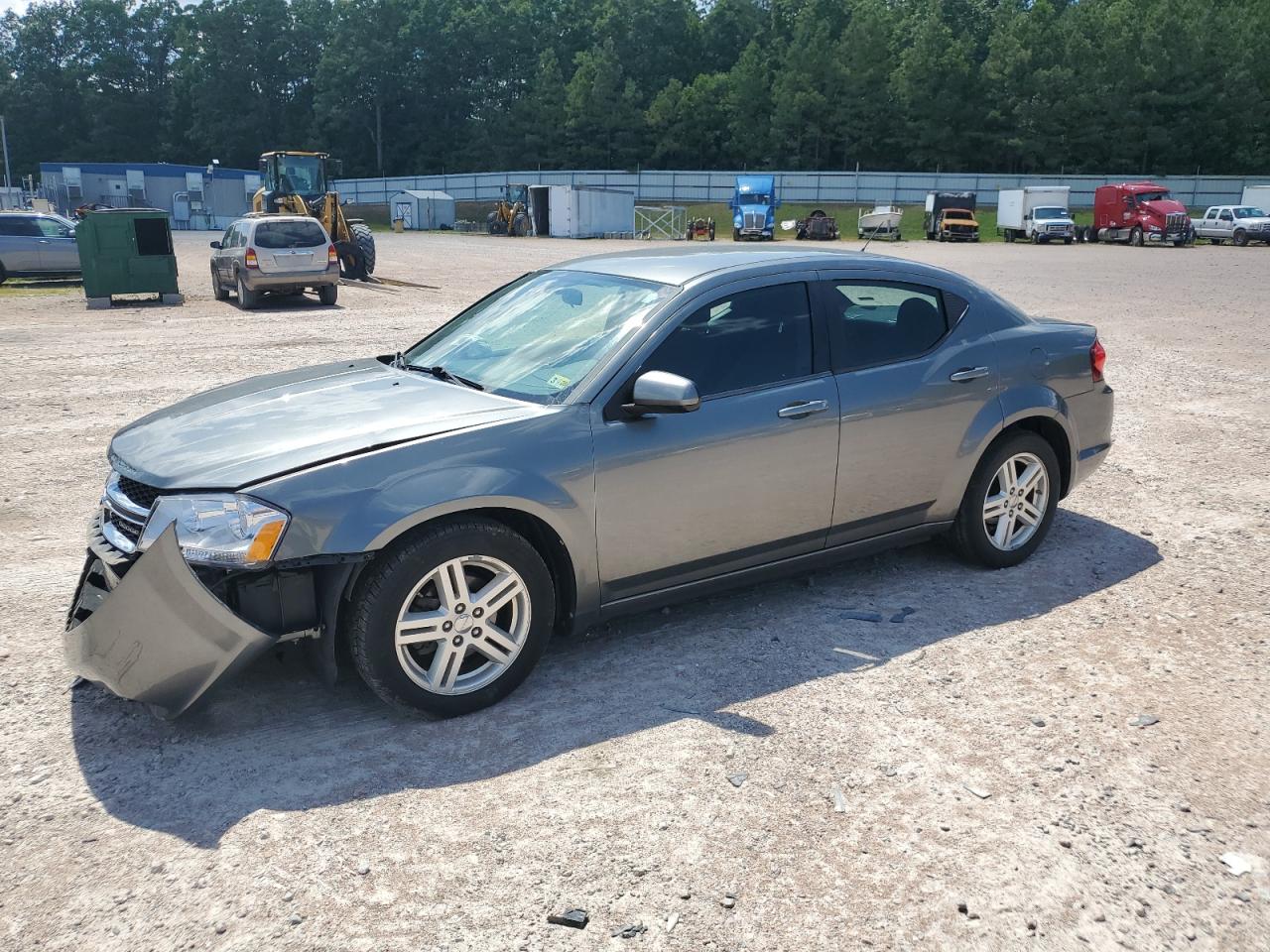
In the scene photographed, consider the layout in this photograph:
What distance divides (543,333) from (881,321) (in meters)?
1.63

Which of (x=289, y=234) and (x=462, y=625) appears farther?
(x=289, y=234)

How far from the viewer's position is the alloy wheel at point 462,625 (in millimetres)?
3729

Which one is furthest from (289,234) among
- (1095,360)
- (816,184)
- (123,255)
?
(816,184)

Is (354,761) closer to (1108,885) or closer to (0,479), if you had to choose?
(1108,885)

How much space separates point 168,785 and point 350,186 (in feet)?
292

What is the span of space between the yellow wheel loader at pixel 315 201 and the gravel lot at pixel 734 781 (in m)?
19.6

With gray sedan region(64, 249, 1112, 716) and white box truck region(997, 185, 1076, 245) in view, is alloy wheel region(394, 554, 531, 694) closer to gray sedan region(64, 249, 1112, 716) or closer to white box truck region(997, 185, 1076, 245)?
gray sedan region(64, 249, 1112, 716)

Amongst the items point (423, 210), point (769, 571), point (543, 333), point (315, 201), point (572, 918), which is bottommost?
point (572, 918)

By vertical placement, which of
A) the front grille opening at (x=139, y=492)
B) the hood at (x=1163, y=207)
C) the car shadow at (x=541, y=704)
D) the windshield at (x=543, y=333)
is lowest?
the car shadow at (x=541, y=704)

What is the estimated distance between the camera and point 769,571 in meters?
4.64

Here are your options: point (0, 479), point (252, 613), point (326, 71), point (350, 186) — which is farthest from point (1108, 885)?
point (326, 71)

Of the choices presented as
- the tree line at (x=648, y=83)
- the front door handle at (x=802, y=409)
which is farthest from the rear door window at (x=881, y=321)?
the tree line at (x=648, y=83)

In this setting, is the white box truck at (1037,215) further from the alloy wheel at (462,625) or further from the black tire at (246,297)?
the alloy wheel at (462,625)

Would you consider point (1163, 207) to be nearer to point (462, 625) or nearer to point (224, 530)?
point (462, 625)
